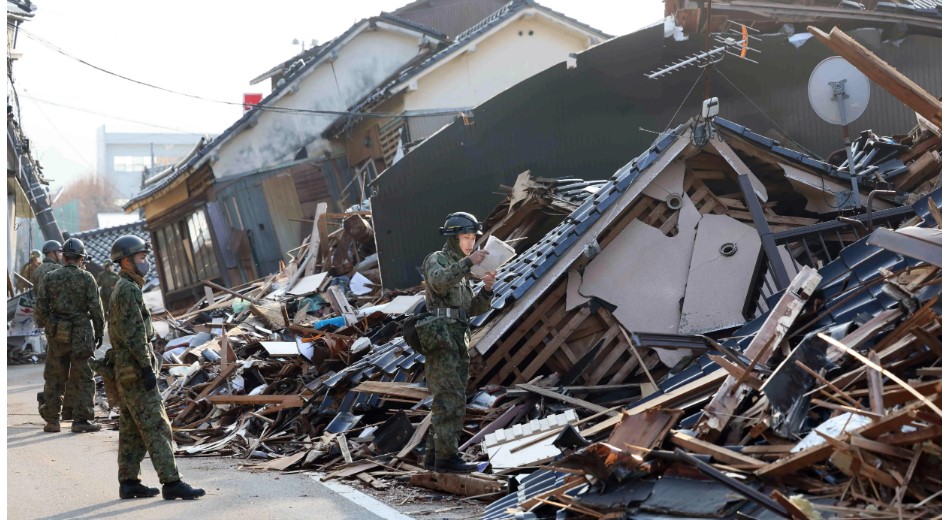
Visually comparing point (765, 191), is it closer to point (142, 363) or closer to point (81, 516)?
point (142, 363)

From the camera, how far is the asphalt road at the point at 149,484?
23.9 ft

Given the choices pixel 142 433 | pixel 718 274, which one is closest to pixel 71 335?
pixel 142 433

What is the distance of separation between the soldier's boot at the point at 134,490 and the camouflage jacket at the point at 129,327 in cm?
87

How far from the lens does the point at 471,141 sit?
19.5 meters

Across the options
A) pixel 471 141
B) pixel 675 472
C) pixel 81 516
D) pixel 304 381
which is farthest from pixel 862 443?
pixel 471 141

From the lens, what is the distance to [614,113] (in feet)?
65.9

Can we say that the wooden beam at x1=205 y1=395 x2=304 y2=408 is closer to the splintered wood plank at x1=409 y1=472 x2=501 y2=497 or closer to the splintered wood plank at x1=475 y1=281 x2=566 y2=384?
the splintered wood plank at x1=475 y1=281 x2=566 y2=384

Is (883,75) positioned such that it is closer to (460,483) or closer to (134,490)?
(460,483)

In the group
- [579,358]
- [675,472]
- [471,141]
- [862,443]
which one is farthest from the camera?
[471,141]

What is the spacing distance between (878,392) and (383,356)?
650cm

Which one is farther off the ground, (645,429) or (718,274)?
(718,274)

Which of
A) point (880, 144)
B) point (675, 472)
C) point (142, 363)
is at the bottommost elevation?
point (675, 472)

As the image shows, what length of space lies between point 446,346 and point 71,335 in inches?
232

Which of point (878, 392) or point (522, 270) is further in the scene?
point (522, 270)
